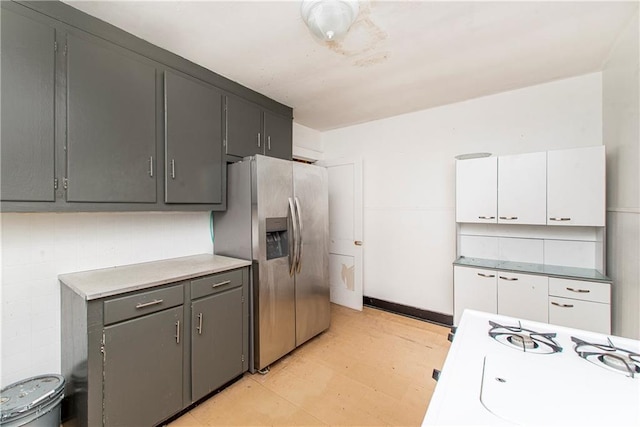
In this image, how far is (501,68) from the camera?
2283 millimetres

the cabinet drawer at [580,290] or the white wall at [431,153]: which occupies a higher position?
the white wall at [431,153]

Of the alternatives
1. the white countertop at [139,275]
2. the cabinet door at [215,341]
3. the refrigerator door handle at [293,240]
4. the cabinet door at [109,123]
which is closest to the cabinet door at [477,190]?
the refrigerator door handle at [293,240]

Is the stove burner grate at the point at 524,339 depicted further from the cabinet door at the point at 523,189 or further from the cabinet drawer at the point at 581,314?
the cabinet door at the point at 523,189

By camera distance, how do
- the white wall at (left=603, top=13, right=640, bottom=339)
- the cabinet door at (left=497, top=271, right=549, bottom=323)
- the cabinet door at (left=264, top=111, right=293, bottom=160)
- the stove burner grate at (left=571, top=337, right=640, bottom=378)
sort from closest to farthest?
the stove burner grate at (left=571, top=337, right=640, bottom=378) < the white wall at (left=603, top=13, right=640, bottom=339) < the cabinet door at (left=497, top=271, right=549, bottom=323) < the cabinet door at (left=264, top=111, right=293, bottom=160)

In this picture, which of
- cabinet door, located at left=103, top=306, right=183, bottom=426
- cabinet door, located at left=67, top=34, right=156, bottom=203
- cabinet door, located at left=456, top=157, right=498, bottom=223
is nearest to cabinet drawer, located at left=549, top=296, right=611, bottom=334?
cabinet door, located at left=456, top=157, right=498, bottom=223

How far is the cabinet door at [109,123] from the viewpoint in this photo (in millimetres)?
1553

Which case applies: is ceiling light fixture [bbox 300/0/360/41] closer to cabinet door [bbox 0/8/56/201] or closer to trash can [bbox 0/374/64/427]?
cabinet door [bbox 0/8/56/201]

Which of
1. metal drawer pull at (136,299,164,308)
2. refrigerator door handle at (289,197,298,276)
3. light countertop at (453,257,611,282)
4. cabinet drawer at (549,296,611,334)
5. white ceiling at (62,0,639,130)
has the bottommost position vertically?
cabinet drawer at (549,296,611,334)

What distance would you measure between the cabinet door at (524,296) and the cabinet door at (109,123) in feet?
9.84

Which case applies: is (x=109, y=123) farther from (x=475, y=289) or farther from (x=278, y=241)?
(x=475, y=289)

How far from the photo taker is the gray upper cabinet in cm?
240

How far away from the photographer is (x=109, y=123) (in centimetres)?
168

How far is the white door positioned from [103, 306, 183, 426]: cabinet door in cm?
232

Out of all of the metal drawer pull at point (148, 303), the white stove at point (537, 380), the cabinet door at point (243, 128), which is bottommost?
the metal drawer pull at point (148, 303)
